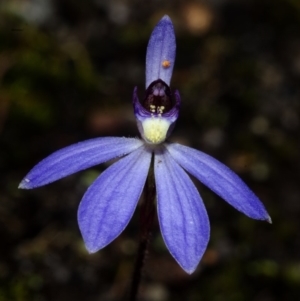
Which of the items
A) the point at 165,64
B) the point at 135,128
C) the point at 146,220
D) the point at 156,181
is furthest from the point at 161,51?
the point at 135,128

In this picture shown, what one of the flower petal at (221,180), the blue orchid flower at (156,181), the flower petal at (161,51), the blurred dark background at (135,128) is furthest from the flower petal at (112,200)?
the blurred dark background at (135,128)

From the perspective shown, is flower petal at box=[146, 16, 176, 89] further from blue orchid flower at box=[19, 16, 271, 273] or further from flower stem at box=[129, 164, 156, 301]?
flower stem at box=[129, 164, 156, 301]

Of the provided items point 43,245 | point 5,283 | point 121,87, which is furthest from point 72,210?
point 121,87

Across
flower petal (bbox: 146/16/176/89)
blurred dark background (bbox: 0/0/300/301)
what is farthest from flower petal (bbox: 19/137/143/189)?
blurred dark background (bbox: 0/0/300/301)

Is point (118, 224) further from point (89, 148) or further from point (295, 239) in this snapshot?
point (295, 239)

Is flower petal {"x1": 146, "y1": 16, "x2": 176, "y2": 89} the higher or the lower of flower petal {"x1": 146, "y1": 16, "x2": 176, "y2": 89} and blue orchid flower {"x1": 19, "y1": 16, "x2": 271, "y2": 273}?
the higher

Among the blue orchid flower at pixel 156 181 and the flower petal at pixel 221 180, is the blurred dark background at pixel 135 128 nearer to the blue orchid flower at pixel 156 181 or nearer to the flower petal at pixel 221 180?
the blue orchid flower at pixel 156 181
